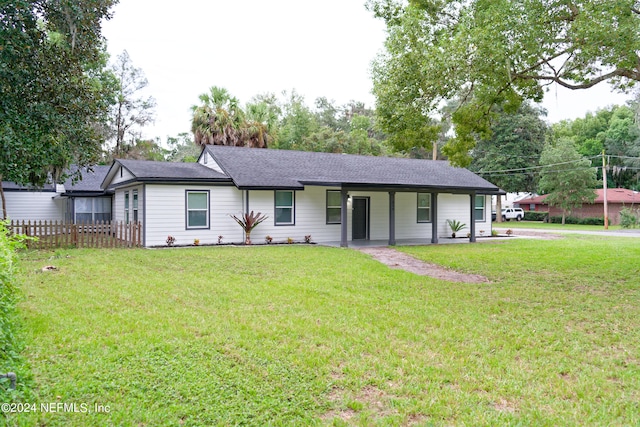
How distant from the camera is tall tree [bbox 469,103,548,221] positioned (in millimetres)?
→ 40906

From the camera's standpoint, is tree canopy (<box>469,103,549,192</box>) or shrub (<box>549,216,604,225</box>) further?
tree canopy (<box>469,103,549,192</box>)

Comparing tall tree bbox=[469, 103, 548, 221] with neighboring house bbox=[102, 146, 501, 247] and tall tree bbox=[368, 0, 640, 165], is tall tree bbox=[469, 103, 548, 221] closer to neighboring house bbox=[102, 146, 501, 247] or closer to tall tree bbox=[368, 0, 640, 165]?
neighboring house bbox=[102, 146, 501, 247]

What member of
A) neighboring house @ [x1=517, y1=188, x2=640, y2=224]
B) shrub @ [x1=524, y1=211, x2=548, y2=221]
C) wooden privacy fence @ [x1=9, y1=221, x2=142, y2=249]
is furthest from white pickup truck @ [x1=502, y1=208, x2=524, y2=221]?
wooden privacy fence @ [x1=9, y1=221, x2=142, y2=249]

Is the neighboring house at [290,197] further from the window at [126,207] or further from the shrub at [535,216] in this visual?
the shrub at [535,216]

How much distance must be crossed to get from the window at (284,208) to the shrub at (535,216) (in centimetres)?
3278

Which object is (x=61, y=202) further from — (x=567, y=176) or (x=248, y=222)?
(x=567, y=176)

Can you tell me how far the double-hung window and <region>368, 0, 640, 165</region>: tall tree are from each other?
10.8 m

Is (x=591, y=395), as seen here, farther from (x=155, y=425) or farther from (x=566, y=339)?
(x=155, y=425)

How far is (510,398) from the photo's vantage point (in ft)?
11.9

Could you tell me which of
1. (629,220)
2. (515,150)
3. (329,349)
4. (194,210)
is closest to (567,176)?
(515,150)

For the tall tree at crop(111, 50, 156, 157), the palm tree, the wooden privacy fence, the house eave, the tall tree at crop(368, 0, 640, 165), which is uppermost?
the tall tree at crop(111, 50, 156, 157)

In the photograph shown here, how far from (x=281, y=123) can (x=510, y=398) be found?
45.2 metres

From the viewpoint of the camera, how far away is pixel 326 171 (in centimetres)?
1830

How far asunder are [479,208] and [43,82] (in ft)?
61.6
